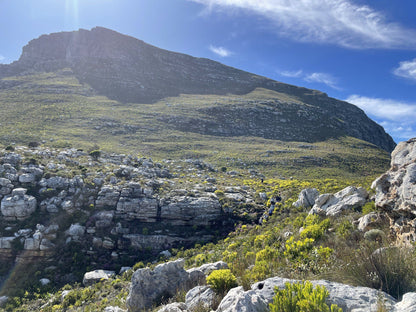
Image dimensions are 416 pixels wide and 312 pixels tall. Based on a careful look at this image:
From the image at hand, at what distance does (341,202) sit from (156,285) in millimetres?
8681

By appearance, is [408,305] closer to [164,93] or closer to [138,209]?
[138,209]

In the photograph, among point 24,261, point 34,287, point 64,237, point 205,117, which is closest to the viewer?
point 34,287

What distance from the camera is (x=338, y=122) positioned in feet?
276

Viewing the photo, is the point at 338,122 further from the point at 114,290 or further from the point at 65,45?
the point at 65,45

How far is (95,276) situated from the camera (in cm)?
1249

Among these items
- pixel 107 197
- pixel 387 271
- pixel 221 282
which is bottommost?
pixel 107 197

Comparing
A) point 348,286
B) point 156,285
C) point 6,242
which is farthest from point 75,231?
point 348,286

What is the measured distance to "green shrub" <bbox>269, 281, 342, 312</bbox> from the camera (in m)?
2.78

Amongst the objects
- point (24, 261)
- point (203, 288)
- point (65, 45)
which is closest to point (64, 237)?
point (24, 261)

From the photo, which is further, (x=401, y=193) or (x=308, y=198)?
(x=308, y=198)

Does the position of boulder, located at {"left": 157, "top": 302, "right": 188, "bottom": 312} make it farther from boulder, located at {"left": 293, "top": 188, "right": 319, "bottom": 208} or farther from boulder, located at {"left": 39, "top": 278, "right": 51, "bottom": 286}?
boulder, located at {"left": 293, "top": 188, "right": 319, "bottom": 208}

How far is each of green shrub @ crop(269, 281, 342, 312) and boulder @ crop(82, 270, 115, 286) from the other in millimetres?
12286

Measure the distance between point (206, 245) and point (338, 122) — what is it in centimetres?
8710

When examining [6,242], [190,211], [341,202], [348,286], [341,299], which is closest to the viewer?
[341,299]
